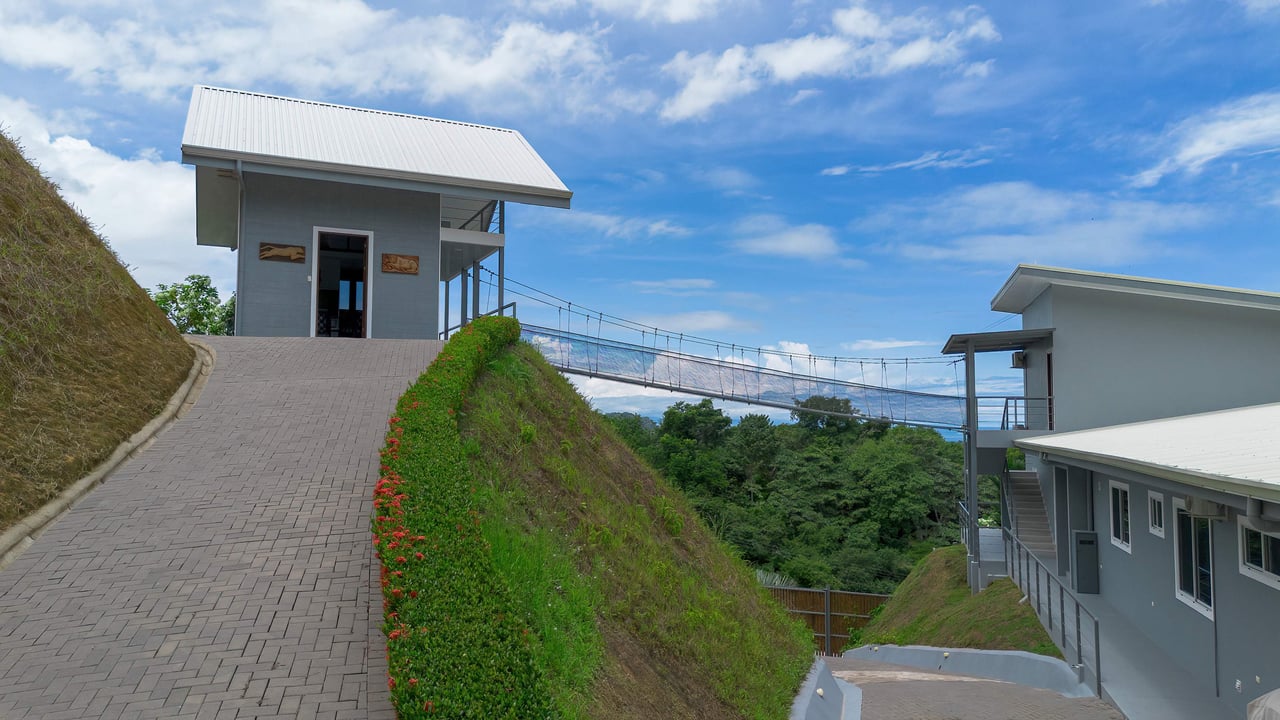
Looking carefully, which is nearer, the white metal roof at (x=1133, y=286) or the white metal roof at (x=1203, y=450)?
the white metal roof at (x=1203, y=450)

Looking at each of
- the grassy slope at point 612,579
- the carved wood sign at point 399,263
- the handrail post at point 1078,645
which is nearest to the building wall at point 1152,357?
the handrail post at point 1078,645

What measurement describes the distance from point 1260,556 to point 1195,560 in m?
2.09

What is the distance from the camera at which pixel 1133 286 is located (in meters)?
18.3

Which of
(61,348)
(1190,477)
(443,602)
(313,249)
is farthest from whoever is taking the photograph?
(313,249)

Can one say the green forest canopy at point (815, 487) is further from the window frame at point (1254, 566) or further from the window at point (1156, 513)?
the window frame at point (1254, 566)

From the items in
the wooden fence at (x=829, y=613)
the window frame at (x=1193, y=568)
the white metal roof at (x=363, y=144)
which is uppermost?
the white metal roof at (x=363, y=144)

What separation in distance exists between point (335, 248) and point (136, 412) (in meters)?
10.4

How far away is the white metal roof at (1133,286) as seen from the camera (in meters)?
17.4

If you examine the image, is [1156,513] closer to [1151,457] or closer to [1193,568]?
[1193,568]

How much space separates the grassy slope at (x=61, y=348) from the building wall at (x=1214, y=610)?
11014 millimetres

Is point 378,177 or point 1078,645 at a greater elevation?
point 378,177

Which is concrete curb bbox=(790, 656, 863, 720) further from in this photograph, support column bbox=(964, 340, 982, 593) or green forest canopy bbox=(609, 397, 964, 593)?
green forest canopy bbox=(609, 397, 964, 593)

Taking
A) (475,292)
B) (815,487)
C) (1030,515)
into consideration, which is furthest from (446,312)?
(815,487)

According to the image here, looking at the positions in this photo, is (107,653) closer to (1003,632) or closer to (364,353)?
(364,353)
